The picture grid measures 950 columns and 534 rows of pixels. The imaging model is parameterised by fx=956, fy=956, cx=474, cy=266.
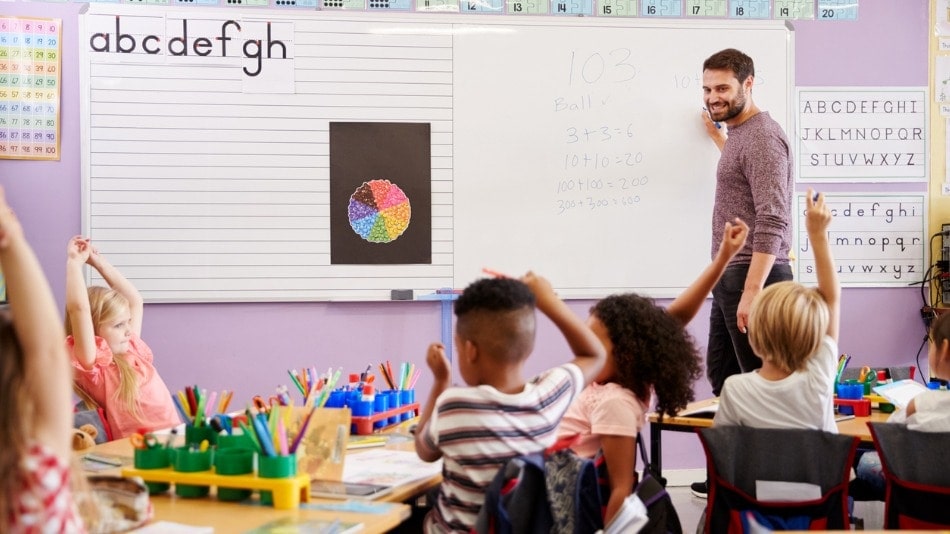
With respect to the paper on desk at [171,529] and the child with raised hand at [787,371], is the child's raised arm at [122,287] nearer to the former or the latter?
the paper on desk at [171,529]

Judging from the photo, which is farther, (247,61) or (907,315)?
(907,315)

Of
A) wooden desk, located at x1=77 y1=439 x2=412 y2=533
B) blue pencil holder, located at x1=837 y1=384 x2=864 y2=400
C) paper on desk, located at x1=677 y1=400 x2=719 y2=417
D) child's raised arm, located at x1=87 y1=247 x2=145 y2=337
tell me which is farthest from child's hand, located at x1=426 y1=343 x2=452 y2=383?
child's raised arm, located at x1=87 y1=247 x2=145 y2=337

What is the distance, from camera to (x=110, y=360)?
2916 millimetres

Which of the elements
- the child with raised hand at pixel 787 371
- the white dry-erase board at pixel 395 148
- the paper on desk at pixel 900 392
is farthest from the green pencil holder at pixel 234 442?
the white dry-erase board at pixel 395 148

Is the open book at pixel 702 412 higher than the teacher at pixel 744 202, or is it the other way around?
→ the teacher at pixel 744 202

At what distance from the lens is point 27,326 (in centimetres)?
115

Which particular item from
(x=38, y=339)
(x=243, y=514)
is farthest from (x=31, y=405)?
(x=243, y=514)

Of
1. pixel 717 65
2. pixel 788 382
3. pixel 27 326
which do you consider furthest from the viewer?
pixel 717 65

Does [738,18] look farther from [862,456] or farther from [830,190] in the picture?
[862,456]

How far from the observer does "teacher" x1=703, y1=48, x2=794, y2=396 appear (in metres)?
3.31

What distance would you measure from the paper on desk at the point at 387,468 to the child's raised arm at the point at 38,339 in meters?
0.77

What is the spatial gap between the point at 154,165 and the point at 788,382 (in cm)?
295

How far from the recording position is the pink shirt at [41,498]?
112 cm

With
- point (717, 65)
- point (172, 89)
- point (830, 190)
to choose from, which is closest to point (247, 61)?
point (172, 89)
